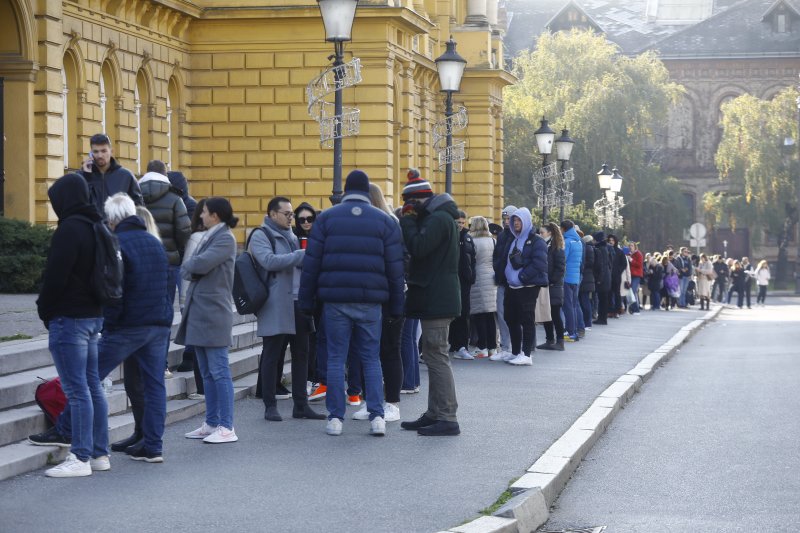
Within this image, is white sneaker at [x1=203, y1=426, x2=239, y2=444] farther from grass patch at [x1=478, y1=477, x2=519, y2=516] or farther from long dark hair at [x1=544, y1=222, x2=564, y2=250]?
long dark hair at [x1=544, y1=222, x2=564, y2=250]

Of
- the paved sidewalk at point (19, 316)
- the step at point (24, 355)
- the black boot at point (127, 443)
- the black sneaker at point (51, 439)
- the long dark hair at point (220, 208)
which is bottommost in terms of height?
the black boot at point (127, 443)

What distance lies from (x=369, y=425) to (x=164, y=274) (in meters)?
2.85

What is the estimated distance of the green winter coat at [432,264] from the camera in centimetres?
1155

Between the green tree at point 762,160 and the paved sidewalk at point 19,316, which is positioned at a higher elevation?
the green tree at point 762,160

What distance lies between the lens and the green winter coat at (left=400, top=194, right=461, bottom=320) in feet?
37.9

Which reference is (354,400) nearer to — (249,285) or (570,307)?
(249,285)

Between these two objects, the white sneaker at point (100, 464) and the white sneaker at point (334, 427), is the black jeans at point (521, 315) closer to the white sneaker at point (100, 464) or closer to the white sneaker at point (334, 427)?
the white sneaker at point (334, 427)

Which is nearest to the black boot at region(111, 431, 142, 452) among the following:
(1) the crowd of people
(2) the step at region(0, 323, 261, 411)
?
(1) the crowd of people

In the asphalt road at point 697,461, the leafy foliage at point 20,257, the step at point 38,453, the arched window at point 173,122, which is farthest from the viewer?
the arched window at point 173,122

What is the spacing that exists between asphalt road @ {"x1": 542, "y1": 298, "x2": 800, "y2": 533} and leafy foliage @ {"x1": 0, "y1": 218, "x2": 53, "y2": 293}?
7.70 meters

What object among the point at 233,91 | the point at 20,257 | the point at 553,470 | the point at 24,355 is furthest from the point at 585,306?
the point at 553,470

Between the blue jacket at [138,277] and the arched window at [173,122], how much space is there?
22.3 m

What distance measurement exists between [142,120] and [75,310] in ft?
70.6

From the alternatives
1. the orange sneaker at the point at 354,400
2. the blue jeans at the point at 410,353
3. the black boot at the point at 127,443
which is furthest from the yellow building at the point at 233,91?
the black boot at the point at 127,443
